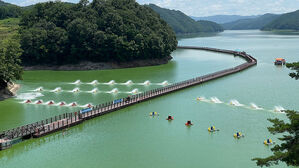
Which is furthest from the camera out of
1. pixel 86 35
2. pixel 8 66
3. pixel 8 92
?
pixel 86 35

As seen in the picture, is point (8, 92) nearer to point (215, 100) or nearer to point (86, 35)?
point (86, 35)

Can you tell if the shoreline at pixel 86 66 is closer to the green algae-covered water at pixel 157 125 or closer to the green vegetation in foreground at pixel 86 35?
the green vegetation in foreground at pixel 86 35

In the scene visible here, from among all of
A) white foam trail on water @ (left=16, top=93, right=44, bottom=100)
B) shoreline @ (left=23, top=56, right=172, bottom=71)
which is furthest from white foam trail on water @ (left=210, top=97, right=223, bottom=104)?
shoreline @ (left=23, top=56, right=172, bottom=71)

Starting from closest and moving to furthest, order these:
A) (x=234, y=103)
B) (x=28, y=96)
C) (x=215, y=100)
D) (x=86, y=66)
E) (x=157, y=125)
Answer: (x=157, y=125) < (x=234, y=103) < (x=215, y=100) < (x=28, y=96) < (x=86, y=66)

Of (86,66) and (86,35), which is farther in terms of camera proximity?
(86,35)

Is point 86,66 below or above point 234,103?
above

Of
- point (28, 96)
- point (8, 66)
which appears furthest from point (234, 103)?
point (8, 66)

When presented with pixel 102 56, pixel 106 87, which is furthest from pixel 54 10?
pixel 106 87
